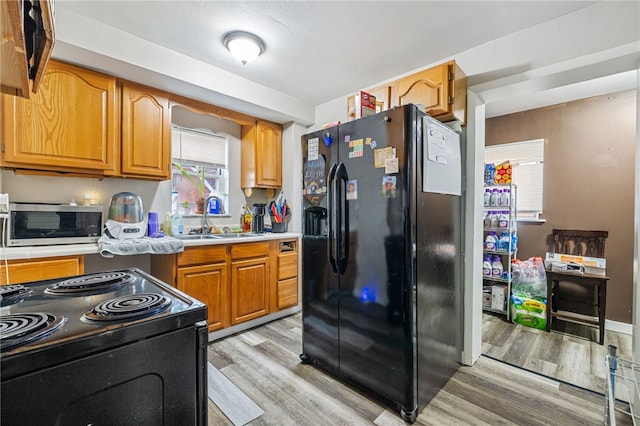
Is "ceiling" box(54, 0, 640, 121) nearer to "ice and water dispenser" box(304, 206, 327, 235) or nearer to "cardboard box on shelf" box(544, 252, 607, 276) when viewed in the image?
"ice and water dispenser" box(304, 206, 327, 235)

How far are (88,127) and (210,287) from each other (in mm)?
1570

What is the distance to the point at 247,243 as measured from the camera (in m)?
2.88

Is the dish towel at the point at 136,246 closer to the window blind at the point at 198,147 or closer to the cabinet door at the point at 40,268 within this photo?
the cabinet door at the point at 40,268

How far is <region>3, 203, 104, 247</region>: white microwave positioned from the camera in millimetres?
1955

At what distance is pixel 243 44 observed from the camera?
7.05 feet

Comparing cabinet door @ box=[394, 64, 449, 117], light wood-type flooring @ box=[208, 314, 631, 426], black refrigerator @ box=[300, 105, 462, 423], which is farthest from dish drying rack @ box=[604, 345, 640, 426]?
cabinet door @ box=[394, 64, 449, 117]

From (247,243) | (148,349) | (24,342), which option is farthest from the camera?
(247,243)

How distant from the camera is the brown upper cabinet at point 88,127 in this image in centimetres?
197

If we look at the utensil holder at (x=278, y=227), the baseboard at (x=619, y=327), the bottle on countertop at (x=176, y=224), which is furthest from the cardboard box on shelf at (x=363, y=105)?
the baseboard at (x=619, y=327)

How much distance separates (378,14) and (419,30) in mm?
353

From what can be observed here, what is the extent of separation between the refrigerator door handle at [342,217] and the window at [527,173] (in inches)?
110

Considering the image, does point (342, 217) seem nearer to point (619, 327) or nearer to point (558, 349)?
point (558, 349)

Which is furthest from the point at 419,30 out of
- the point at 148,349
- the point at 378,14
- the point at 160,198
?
the point at 160,198

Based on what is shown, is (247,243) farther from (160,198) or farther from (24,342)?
(24,342)
